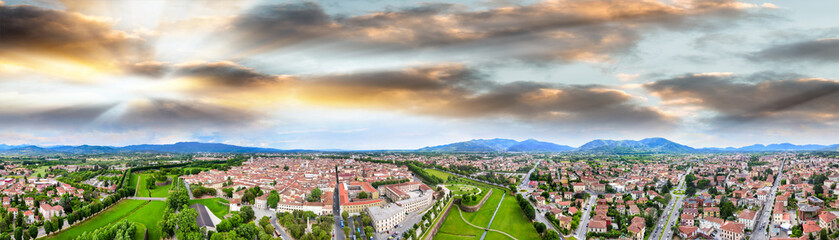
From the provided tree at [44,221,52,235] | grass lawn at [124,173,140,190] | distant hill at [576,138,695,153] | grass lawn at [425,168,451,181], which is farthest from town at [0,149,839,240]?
distant hill at [576,138,695,153]

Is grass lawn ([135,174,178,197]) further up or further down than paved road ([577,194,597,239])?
further up

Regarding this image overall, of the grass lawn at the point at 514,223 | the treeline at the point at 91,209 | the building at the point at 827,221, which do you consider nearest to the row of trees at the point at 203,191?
the treeline at the point at 91,209

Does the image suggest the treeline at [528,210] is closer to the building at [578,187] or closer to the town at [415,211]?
the town at [415,211]

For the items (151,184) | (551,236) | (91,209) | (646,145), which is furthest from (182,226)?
(646,145)

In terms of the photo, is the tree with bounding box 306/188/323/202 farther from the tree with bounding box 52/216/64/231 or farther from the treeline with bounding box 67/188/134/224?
the tree with bounding box 52/216/64/231

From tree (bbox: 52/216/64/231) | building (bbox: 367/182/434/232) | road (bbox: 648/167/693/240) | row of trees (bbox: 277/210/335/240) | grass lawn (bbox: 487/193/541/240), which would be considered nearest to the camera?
row of trees (bbox: 277/210/335/240)

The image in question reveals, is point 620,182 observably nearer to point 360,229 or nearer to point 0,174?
point 360,229

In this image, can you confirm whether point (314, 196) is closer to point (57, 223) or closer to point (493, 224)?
point (493, 224)
